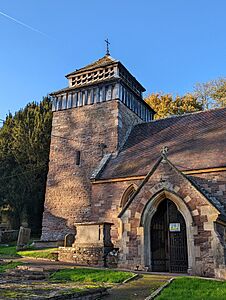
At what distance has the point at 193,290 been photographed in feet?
24.6

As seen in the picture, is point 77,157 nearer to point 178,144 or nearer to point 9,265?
point 178,144

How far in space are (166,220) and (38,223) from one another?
1513 centimetres

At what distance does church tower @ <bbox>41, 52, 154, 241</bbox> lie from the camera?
61.5 feet

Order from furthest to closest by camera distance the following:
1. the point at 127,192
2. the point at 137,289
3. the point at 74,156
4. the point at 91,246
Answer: the point at 74,156
the point at 127,192
the point at 91,246
the point at 137,289

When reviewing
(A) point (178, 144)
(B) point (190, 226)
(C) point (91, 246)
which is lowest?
(C) point (91, 246)

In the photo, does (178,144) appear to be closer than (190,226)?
No

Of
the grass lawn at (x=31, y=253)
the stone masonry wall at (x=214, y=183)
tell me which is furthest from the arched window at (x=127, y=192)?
the grass lawn at (x=31, y=253)

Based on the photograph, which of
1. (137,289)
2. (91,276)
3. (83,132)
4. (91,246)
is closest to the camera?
(137,289)

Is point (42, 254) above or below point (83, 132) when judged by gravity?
below

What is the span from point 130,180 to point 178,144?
10.9 feet

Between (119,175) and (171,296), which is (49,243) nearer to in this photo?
(119,175)

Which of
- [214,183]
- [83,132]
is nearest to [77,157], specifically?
[83,132]

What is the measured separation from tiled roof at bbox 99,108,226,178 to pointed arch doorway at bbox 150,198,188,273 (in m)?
2.39

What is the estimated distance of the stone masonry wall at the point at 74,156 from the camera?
18.6 meters
